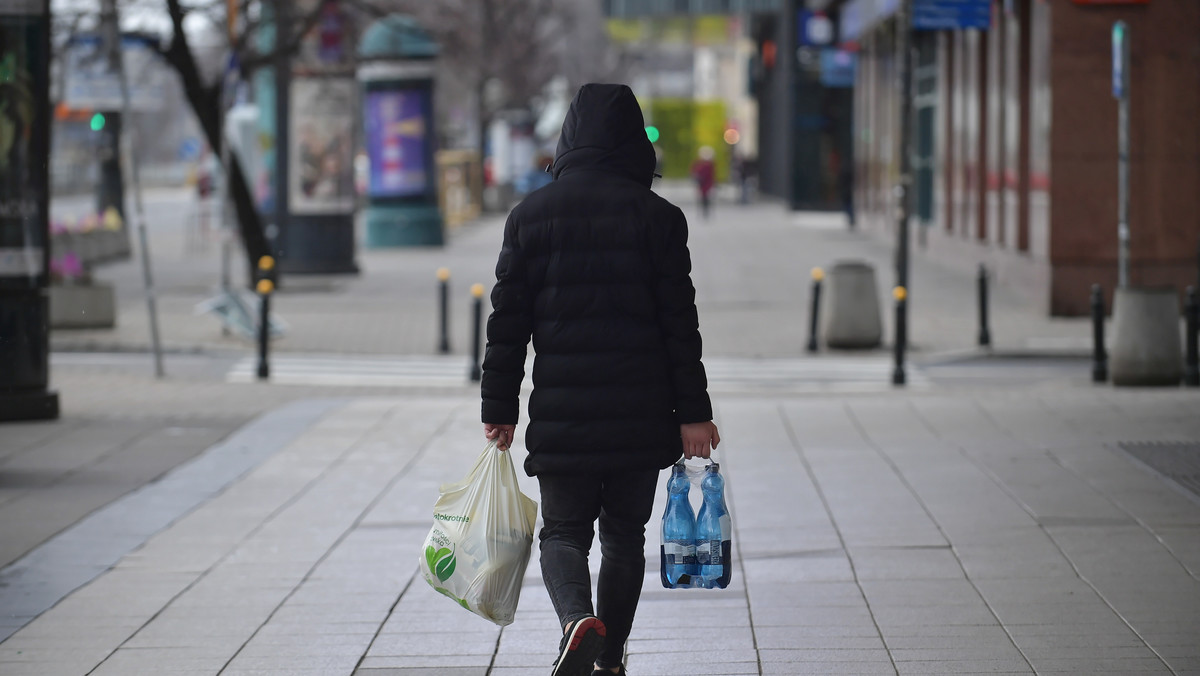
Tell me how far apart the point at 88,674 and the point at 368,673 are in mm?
885

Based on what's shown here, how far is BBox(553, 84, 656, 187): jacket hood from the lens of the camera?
4.77m

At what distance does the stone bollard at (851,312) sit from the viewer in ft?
53.9

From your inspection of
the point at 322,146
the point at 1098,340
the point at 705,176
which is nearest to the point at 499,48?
the point at 705,176

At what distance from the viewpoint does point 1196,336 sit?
12781 millimetres

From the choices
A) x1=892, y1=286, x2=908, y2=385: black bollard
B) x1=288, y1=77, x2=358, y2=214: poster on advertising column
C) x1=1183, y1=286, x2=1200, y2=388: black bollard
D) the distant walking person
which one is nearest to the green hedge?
the distant walking person

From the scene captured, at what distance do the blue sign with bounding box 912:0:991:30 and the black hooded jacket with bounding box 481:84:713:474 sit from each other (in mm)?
14284

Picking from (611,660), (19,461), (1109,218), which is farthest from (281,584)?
(1109,218)

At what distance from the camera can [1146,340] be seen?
12.9 meters

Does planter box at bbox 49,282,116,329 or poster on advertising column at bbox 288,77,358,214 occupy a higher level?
poster on advertising column at bbox 288,77,358,214

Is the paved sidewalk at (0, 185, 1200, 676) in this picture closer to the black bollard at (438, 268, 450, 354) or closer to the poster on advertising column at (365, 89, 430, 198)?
the black bollard at (438, 268, 450, 354)

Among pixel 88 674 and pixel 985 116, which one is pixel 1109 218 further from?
pixel 88 674

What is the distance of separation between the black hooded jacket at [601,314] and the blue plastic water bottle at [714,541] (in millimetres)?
190

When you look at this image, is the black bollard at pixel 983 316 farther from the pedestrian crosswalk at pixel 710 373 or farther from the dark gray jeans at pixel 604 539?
the dark gray jeans at pixel 604 539

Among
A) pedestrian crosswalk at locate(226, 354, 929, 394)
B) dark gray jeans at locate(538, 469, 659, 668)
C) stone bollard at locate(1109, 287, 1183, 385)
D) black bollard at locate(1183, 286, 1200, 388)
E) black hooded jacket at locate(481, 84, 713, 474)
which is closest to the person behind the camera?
black hooded jacket at locate(481, 84, 713, 474)
